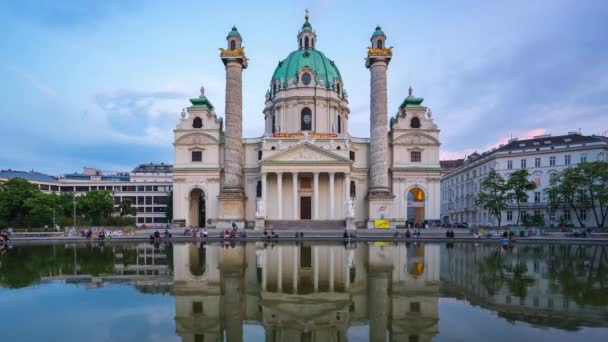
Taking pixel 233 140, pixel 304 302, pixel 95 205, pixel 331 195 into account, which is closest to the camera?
pixel 304 302

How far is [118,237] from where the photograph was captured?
1673 inches

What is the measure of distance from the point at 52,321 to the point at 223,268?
876 cm

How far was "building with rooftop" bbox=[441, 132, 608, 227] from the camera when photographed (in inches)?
2406

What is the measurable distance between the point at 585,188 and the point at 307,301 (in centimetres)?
5794

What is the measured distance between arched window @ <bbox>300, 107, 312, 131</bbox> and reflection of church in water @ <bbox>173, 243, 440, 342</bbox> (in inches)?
1917

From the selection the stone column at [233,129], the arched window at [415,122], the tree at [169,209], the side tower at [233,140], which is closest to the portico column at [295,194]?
the side tower at [233,140]

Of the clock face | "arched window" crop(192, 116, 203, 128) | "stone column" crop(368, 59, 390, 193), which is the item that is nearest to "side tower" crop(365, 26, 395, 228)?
"stone column" crop(368, 59, 390, 193)

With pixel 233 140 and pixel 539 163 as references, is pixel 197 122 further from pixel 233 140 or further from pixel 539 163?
pixel 539 163

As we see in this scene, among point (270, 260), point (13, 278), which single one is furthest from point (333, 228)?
point (13, 278)

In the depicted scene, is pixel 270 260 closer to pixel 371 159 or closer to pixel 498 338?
pixel 498 338

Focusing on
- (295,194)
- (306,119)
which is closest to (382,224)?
(295,194)

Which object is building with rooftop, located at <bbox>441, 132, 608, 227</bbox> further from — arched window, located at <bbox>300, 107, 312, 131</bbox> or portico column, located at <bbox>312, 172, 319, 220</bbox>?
arched window, located at <bbox>300, 107, 312, 131</bbox>

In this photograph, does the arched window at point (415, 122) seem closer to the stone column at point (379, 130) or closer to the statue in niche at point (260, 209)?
the stone column at point (379, 130)

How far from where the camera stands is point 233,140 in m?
56.3
